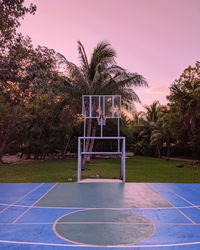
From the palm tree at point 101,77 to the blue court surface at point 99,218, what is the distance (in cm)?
812

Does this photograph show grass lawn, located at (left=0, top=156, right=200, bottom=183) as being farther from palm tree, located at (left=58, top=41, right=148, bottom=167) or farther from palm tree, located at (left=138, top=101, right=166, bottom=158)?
palm tree, located at (left=138, top=101, right=166, bottom=158)

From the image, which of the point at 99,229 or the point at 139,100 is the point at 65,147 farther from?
the point at 99,229

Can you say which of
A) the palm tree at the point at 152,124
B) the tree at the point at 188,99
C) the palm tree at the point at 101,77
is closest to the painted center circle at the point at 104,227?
the palm tree at the point at 101,77

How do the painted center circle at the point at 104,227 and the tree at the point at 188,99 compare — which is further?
the tree at the point at 188,99

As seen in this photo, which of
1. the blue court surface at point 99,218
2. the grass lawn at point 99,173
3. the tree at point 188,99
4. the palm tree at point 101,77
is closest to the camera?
the blue court surface at point 99,218

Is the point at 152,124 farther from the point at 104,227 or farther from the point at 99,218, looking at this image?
the point at 104,227

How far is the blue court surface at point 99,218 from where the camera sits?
15.7 feet

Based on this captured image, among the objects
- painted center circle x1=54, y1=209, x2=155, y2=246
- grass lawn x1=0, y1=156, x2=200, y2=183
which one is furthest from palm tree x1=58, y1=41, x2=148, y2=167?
painted center circle x1=54, y1=209, x2=155, y2=246

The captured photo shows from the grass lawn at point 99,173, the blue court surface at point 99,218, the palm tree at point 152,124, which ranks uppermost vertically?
the palm tree at point 152,124

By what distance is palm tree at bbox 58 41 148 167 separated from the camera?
1650 centimetres

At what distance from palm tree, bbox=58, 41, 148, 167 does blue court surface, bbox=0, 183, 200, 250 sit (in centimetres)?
812

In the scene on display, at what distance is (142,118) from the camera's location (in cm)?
3177

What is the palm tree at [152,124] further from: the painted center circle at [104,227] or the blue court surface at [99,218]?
the painted center circle at [104,227]

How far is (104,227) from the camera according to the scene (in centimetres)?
561
